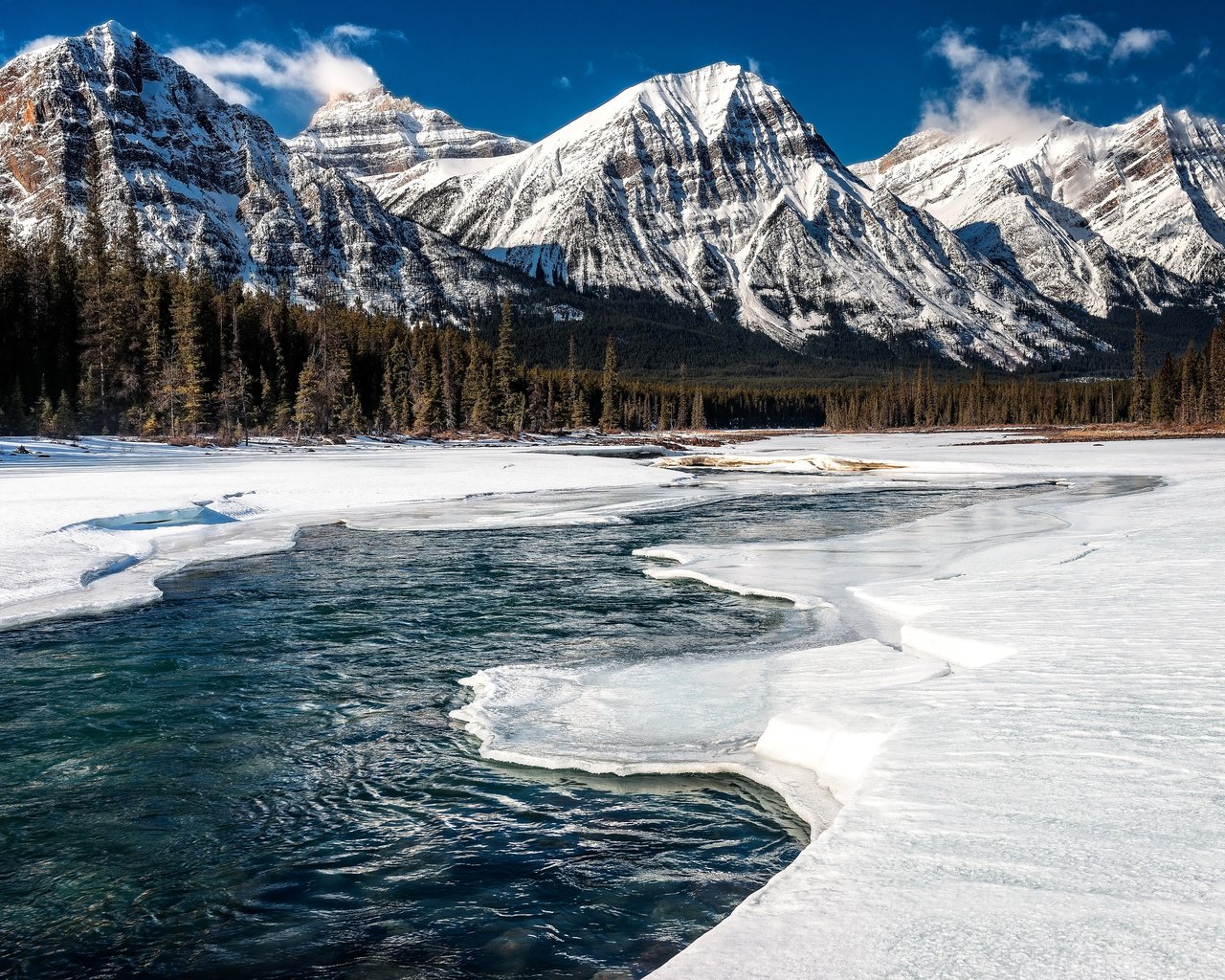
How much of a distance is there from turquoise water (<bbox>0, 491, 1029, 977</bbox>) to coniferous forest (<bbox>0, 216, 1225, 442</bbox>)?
64.2 meters

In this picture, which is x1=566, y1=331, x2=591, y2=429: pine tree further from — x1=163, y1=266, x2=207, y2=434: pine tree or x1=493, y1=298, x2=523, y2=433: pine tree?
x1=163, y1=266, x2=207, y2=434: pine tree

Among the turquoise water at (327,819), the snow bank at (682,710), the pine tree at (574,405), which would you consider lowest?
the turquoise water at (327,819)

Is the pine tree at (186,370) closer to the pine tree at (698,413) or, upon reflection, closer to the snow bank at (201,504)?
the snow bank at (201,504)

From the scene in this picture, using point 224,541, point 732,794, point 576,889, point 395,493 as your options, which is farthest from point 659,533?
point 576,889

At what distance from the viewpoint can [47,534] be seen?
1709cm

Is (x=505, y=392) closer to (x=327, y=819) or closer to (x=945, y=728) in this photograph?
(x=327, y=819)

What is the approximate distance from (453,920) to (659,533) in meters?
18.3

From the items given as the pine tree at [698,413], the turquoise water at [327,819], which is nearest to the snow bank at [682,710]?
the turquoise water at [327,819]

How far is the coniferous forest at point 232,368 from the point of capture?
75500 mm

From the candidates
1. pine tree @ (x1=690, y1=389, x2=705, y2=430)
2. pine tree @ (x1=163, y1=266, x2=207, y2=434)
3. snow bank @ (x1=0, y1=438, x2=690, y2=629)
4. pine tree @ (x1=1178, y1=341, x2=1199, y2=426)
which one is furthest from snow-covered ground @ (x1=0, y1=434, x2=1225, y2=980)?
pine tree @ (x1=690, y1=389, x2=705, y2=430)

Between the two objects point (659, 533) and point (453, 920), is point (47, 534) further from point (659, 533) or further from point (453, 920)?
point (453, 920)

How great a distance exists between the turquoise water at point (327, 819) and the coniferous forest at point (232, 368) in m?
64.2

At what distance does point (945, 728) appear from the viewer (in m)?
6.08

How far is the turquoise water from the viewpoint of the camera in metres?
4.75
